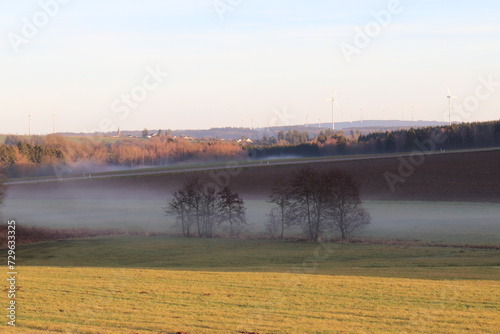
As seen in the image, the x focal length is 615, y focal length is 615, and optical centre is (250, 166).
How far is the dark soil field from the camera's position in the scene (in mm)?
66375

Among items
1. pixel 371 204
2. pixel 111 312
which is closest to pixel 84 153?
pixel 371 204

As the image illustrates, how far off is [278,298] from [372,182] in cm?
5665

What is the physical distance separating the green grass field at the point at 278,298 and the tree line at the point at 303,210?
47.2ft

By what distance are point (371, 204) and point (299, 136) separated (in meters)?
130

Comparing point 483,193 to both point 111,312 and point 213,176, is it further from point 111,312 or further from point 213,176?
point 111,312

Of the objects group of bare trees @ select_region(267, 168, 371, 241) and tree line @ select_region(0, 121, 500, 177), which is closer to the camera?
group of bare trees @ select_region(267, 168, 371, 241)

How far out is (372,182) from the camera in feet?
237

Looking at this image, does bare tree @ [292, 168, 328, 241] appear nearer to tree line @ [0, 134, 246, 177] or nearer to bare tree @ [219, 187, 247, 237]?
bare tree @ [219, 187, 247, 237]

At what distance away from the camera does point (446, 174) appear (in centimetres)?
7044

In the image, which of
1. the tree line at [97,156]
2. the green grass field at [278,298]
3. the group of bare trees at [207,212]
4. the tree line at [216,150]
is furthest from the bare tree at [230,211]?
the tree line at [97,156]

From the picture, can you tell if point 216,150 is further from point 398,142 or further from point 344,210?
point 344,210

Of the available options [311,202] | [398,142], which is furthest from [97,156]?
[311,202]

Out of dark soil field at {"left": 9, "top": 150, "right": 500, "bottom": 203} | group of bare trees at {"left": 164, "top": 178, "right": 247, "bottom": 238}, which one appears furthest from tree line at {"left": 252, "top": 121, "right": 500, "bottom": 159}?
group of bare trees at {"left": 164, "top": 178, "right": 247, "bottom": 238}

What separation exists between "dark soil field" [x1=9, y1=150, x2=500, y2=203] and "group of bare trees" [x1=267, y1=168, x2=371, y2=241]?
20349mm
